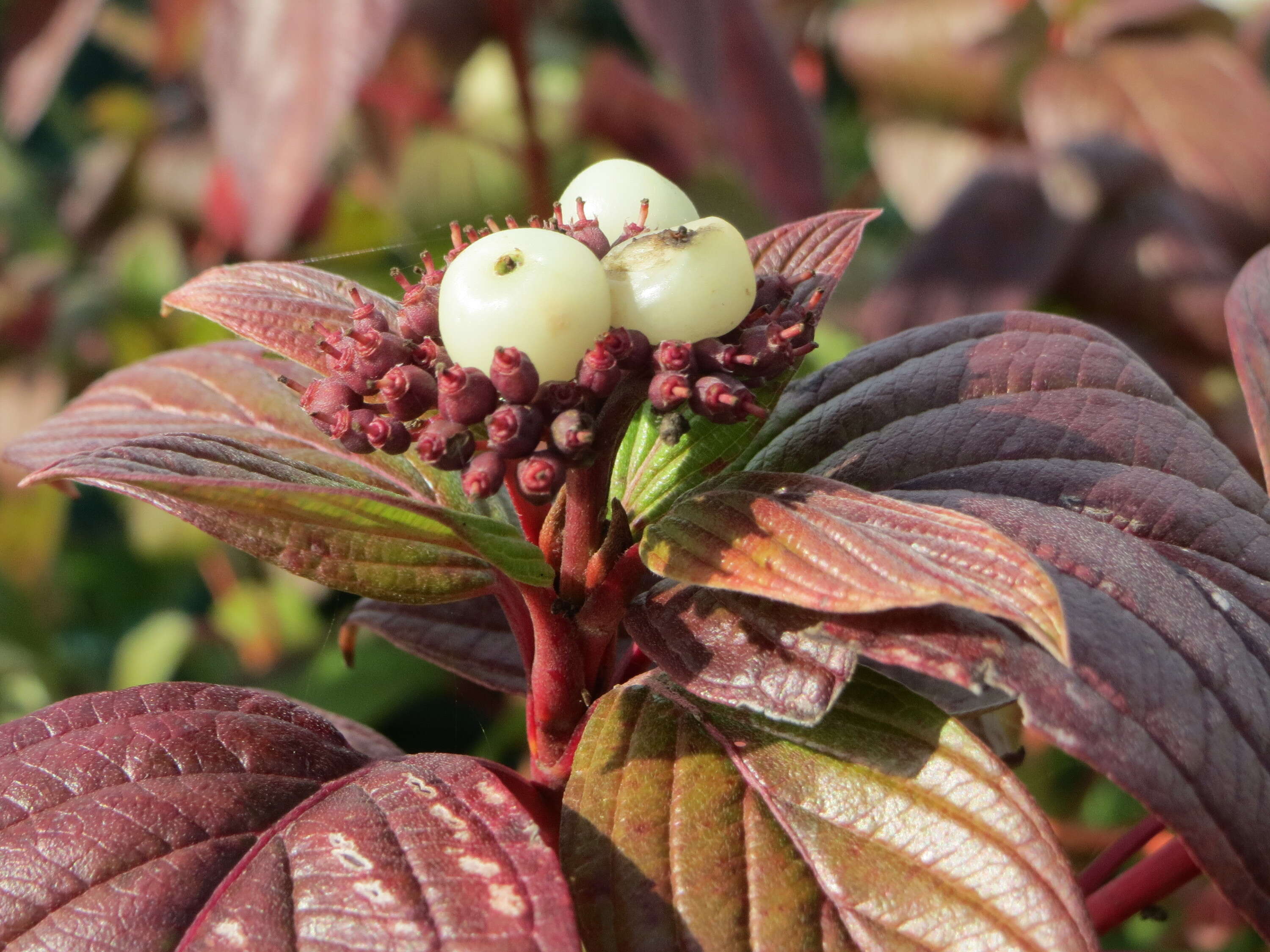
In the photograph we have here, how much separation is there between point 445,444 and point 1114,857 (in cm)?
46

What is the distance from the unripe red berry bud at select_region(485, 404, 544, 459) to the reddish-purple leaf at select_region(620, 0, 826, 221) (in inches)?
31.8

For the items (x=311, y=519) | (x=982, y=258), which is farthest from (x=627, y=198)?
(x=982, y=258)

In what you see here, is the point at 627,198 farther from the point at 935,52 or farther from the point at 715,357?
the point at 935,52

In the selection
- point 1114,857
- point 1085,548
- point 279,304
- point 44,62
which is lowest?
point 1114,857

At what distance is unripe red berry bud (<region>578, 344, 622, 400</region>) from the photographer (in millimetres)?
419

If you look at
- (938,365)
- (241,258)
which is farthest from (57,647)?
(938,365)

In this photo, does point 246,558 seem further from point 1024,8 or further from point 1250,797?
point 1250,797

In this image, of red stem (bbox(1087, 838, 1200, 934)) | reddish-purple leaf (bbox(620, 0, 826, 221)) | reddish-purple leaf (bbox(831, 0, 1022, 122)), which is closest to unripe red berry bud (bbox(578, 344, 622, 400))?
red stem (bbox(1087, 838, 1200, 934))

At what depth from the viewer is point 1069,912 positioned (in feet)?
1.31

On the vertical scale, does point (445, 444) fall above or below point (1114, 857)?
above

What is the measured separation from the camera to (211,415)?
654 mm

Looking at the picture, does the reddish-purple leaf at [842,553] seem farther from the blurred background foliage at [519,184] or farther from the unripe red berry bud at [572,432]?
the blurred background foliage at [519,184]

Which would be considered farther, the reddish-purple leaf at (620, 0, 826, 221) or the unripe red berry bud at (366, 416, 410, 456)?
the reddish-purple leaf at (620, 0, 826, 221)

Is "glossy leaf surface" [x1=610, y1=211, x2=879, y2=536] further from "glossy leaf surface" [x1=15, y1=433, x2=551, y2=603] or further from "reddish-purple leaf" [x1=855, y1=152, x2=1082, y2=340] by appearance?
"reddish-purple leaf" [x1=855, y1=152, x2=1082, y2=340]
